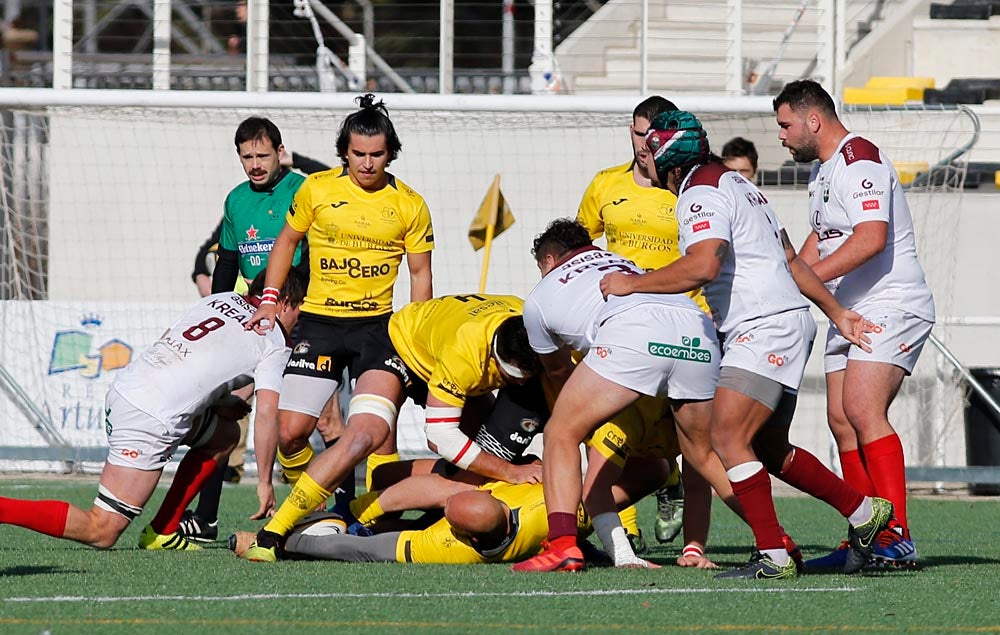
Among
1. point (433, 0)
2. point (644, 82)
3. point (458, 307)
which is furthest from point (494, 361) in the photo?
point (433, 0)

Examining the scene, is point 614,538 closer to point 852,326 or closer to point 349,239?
point 852,326

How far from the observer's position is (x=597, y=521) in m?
6.38

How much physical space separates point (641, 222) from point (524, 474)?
72.2 inches

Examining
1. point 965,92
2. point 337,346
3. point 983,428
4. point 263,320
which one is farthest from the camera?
point 965,92

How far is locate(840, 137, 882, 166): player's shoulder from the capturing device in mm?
6438

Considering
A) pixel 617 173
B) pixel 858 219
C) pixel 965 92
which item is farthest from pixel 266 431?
pixel 965 92

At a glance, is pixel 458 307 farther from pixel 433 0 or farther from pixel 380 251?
pixel 433 0

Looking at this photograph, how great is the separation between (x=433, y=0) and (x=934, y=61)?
794 centimetres

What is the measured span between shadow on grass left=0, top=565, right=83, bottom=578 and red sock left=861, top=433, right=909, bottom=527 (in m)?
3.29

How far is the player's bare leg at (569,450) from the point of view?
5922mm

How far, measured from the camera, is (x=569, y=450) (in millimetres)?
5965

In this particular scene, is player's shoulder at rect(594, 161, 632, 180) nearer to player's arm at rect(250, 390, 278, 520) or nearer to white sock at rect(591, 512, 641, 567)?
player's arm at rect(250, 390, 278, 520)

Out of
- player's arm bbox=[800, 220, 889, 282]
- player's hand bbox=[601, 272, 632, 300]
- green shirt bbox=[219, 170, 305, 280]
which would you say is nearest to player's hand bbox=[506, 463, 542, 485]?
player's hand bbox=[601, 272, 632, 300]

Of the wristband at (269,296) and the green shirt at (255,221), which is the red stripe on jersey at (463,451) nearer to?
the wristband at (269,296)
